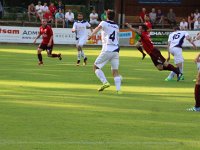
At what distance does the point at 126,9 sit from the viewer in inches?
2044

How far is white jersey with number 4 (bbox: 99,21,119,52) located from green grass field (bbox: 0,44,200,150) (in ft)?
4.04

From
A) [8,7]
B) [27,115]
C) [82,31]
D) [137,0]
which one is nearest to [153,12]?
[137,0]

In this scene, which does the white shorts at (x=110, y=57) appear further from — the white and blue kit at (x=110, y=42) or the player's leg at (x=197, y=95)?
the player's leg at (x=197, y=95)

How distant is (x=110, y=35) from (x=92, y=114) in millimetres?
4204

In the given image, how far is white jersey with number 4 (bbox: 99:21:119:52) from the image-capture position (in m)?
17.0

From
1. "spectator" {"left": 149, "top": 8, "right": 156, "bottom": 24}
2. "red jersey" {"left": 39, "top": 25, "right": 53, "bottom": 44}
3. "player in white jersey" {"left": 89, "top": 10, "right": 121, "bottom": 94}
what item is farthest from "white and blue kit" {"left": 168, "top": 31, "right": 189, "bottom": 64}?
"spectator" {"left": 149, "top": 8, "right": 156, "bottom": 24}

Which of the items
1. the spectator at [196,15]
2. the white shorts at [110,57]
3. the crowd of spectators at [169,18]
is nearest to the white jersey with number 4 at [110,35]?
the white shorts at [110,57]

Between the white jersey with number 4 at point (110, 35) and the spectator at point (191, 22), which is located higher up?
the white jersey with number 4 at point (110, 35)

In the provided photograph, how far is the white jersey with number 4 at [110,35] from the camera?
1700cm

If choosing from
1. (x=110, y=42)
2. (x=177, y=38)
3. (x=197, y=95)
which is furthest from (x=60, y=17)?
(x=197, y=95)

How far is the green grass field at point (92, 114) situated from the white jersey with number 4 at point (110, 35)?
1231 mm

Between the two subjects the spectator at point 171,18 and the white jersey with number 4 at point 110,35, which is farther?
the spectator at point 171,18

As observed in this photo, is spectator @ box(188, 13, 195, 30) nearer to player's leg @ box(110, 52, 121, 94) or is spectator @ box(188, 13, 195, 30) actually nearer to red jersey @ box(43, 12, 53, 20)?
red jersey @ box(43, 12, 53, 20)

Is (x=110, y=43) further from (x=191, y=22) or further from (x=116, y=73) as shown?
(x=191, y=22)
